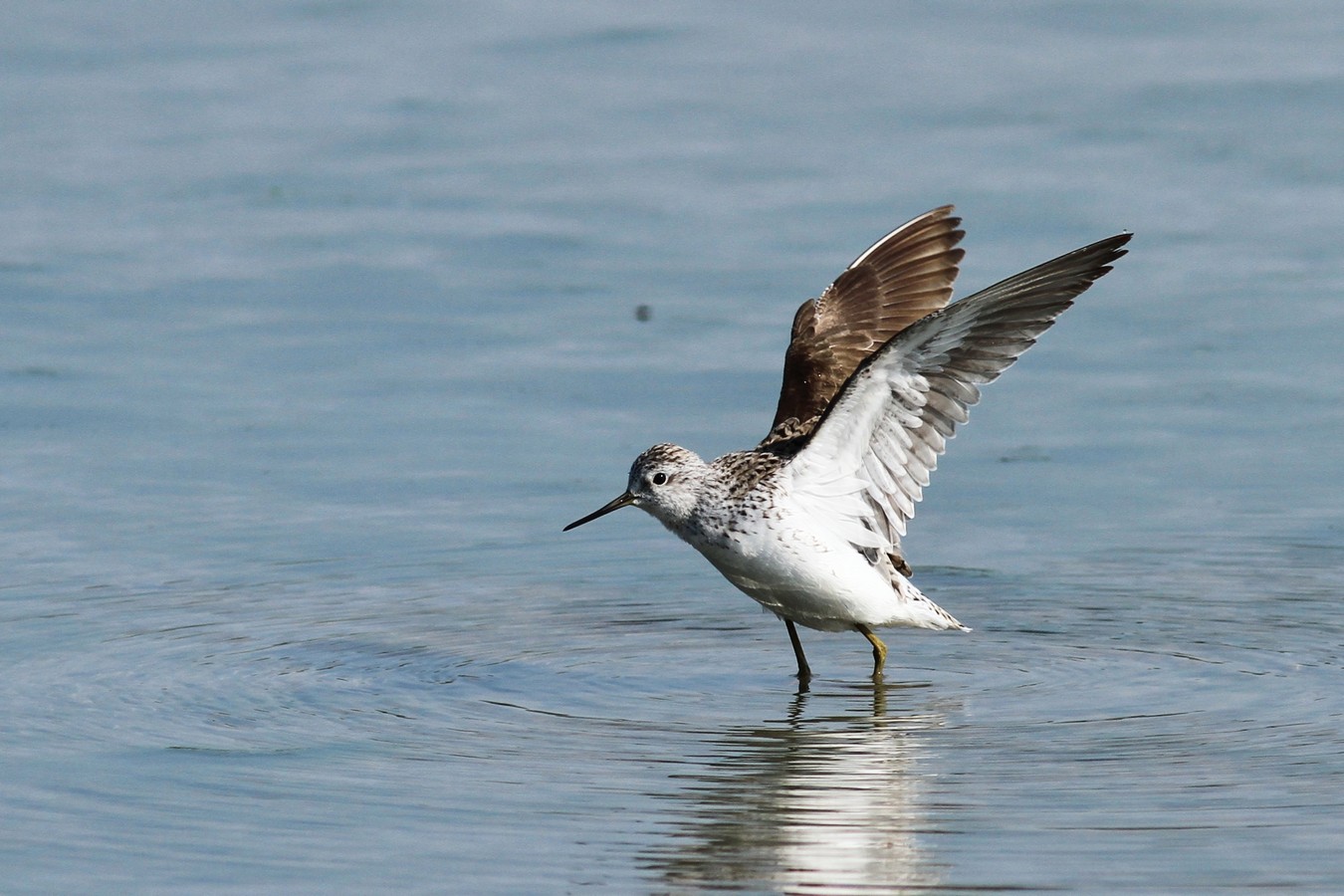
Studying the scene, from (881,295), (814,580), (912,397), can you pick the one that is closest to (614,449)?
(881,295)

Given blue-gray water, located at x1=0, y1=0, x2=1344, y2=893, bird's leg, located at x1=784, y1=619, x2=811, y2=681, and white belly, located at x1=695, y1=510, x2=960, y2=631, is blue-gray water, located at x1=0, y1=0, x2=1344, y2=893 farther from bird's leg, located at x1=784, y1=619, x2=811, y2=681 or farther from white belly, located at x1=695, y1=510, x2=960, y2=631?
white belly, located at x1=695, y1=510, x2=960, y2=631

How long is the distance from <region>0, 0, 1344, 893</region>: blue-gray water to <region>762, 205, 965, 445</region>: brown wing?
108 centimetres

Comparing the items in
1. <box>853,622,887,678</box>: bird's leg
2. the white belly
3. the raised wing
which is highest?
the raised wing

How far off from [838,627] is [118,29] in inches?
434

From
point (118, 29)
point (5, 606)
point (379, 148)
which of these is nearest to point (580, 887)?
point (5, 606)

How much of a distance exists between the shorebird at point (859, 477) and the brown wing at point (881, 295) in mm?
737

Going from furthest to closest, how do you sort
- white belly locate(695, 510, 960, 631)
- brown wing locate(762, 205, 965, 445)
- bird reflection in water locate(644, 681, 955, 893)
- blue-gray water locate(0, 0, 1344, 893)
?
brown wing locate(762, 205, 965, 445), white belly locate(695, 510, 960, 631), blue-gray water locate(0, 0, 1344, 893), bird reflection in water locate(644, 681, 955, 893)

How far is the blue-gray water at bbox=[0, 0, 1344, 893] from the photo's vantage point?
657cm

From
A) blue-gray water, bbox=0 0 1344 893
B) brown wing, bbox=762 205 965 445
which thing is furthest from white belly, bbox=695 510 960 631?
brown wing, bbox=762 205 965 445

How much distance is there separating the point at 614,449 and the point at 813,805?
4581mm

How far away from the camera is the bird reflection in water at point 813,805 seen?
609 cm

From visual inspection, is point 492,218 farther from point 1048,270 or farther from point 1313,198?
point 1048,270

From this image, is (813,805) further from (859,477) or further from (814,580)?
(859,477)

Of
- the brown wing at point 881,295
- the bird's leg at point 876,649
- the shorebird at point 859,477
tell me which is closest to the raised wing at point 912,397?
the shorebird at point 859,477
